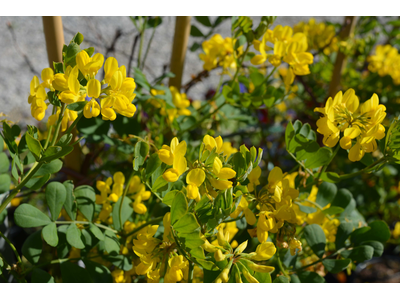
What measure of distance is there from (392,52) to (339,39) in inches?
8.1

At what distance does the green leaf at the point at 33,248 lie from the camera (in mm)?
575

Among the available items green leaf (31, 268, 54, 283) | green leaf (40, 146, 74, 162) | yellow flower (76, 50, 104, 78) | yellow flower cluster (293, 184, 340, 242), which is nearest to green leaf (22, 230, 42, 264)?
green leaf (31, 268, 54, 283)

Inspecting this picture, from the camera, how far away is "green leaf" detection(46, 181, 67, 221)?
0.54 meters

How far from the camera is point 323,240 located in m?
0.60

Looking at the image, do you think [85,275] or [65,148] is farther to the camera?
[85,275]

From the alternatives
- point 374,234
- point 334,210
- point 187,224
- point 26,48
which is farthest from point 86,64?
point 26,48

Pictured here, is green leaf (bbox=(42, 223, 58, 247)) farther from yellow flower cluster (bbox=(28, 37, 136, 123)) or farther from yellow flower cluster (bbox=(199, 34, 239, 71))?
yellow flower cluster (bbox=(199, 34, 239, 71))

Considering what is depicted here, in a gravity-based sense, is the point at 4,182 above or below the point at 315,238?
above

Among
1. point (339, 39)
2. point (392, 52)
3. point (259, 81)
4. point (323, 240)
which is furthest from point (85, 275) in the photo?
point (392, 52)

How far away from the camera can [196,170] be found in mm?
412

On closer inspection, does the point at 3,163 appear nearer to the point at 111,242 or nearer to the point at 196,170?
the point at 111,242

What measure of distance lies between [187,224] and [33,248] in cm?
35

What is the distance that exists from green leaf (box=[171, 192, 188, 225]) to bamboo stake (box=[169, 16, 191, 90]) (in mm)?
569

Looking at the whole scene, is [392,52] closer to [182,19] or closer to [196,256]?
[182,19]
